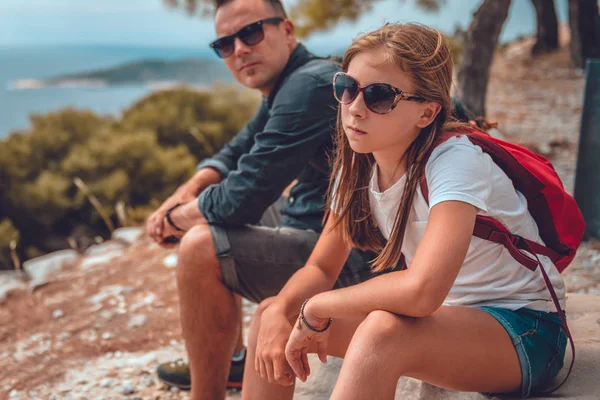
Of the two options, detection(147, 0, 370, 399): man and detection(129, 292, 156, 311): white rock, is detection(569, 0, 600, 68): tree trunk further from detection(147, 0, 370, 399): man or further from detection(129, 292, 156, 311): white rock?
detection(147, 0, 370, 399): man

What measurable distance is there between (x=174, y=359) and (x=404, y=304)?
176 cm

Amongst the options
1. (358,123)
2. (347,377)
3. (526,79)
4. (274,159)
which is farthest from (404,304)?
(526,79)

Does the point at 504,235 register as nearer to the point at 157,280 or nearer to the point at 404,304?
the point at 404,304

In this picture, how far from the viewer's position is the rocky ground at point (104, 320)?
282 centimetres

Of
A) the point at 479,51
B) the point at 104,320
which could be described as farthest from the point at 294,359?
the point at 479,51

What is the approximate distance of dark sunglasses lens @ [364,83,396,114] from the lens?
152 centimetres

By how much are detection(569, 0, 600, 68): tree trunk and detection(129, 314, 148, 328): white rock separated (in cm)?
647

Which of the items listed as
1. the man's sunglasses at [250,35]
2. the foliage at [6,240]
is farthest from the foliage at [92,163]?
the man's sunglasses at [250,35]

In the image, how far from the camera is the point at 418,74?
5.00 ft

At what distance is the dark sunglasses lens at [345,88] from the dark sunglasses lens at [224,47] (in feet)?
3.26

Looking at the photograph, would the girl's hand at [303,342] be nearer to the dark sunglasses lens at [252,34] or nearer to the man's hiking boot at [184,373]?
the man's hiking boot at [184,373]

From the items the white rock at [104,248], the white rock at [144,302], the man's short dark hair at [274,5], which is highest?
the man's short dark hair at [274,5]

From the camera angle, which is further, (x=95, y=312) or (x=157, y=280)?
(x=157, y=280)

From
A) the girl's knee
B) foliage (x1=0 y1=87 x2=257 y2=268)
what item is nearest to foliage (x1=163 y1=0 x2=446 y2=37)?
foliage (x1=0 y1=87 x2=257 y2=268)
